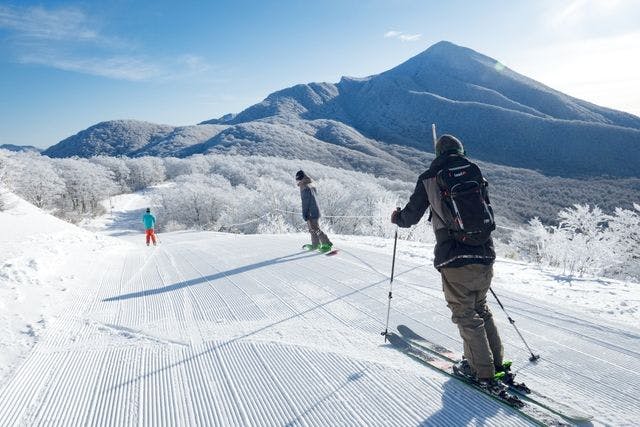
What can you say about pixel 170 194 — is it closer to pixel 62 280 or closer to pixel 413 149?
pixel 62 280

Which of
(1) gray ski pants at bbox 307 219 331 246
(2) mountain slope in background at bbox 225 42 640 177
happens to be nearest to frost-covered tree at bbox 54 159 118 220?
(1) gray ski pants at bbox 307 219 331 246

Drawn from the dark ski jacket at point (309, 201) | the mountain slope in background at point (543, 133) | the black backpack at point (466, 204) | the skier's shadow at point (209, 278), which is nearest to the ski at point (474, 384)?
the black backpack at point (466, 204)

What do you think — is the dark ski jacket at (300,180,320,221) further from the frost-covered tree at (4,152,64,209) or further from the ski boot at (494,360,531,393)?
the frost-covered tree at (4,152,64,209)

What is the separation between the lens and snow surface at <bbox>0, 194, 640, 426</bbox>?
3.10 m

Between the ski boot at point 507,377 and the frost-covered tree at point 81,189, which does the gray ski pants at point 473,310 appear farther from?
the frost-covered tree at point 81,189

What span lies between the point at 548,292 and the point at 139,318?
6.19 metres

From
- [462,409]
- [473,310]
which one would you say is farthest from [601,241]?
[462,409]

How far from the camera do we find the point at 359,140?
184 meters

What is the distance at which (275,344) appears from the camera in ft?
14.3

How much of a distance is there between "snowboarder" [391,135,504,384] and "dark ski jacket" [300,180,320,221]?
6.31m

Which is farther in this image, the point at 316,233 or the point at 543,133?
the point at 543,133

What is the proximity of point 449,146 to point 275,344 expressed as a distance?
9.21 feet

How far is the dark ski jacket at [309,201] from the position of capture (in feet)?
31.7

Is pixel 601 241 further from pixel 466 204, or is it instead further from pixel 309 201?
pixel 466 204
